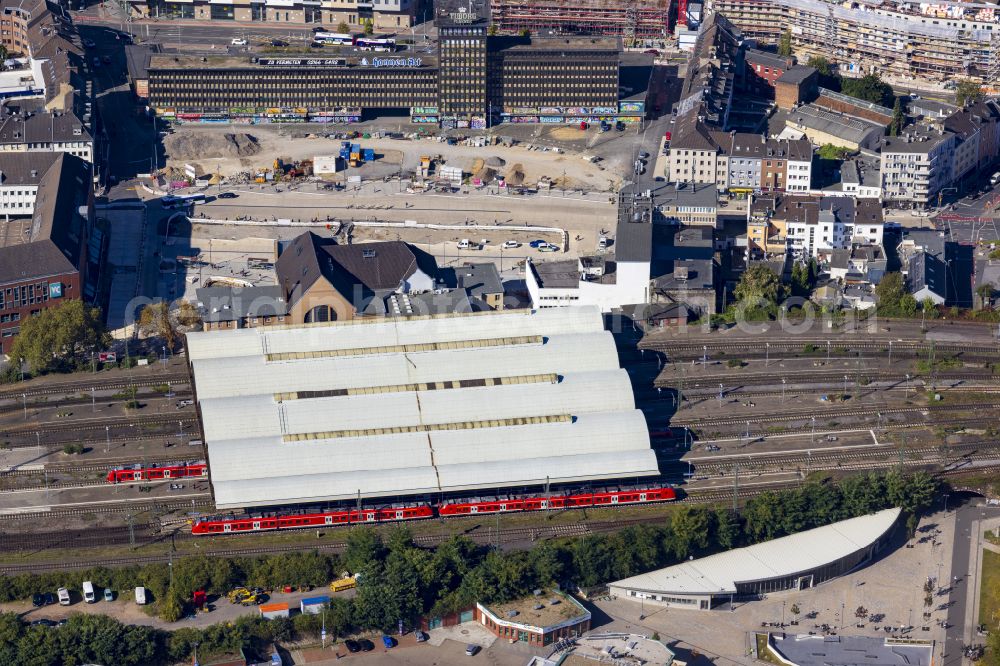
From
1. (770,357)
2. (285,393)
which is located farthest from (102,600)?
(770,357)

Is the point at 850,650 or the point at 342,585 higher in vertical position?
the point at 342,585

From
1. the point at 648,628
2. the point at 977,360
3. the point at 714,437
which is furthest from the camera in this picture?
the point at 977,360

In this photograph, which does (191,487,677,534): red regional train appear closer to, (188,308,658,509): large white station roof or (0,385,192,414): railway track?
(188,308,658,509): large white station roof

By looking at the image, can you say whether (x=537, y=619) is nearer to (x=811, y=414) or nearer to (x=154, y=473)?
(x=154, y=473)

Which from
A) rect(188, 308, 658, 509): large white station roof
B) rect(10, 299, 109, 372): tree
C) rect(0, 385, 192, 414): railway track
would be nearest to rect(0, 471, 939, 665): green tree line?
rect(188, 308, 658, 509): large white station roof

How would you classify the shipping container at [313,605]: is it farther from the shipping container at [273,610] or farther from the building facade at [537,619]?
the building facade at [537,619]

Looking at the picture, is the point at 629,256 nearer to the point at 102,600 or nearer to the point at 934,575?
the point at 934,575

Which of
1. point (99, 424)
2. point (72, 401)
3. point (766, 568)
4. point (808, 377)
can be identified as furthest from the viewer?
→ point (808, 377)

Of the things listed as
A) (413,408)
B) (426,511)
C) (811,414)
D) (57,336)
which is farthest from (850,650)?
(57,336)
